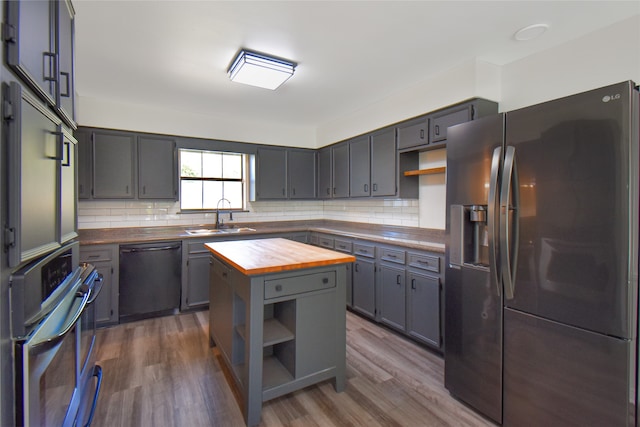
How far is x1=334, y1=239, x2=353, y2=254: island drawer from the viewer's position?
3.74 m

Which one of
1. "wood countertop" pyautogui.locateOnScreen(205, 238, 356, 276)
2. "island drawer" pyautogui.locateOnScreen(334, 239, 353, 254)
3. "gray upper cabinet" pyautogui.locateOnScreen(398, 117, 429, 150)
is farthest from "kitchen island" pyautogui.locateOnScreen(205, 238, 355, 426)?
"gray upper cabinet" pyautogui.locateOnScreen(398, 117, 429, 150)

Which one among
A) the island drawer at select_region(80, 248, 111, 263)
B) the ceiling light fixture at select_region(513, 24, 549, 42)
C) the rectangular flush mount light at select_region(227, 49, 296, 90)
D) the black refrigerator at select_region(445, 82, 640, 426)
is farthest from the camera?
the island drawer at select_region(80, 248, 111, 263)

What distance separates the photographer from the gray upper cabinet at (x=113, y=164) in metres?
3.57

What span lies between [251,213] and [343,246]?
1.69 m

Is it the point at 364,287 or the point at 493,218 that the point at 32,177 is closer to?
the point at 493,218

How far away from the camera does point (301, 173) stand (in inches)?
195

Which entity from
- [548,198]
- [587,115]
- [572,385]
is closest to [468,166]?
[548,198]

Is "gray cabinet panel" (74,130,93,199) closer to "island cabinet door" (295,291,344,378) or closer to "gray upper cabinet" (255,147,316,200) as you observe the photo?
"gray upper cabinet" (255,147,316,200)

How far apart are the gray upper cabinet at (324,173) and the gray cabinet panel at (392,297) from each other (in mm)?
1828

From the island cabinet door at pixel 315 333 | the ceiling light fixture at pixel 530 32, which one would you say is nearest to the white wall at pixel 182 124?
the island cabinet door at pixel 315 333

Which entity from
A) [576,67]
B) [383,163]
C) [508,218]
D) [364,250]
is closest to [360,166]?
[383,163]

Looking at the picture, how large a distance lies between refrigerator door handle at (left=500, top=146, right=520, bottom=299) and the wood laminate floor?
3.17ft

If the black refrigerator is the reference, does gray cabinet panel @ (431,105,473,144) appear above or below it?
above

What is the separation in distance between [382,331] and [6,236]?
3.00 metres
